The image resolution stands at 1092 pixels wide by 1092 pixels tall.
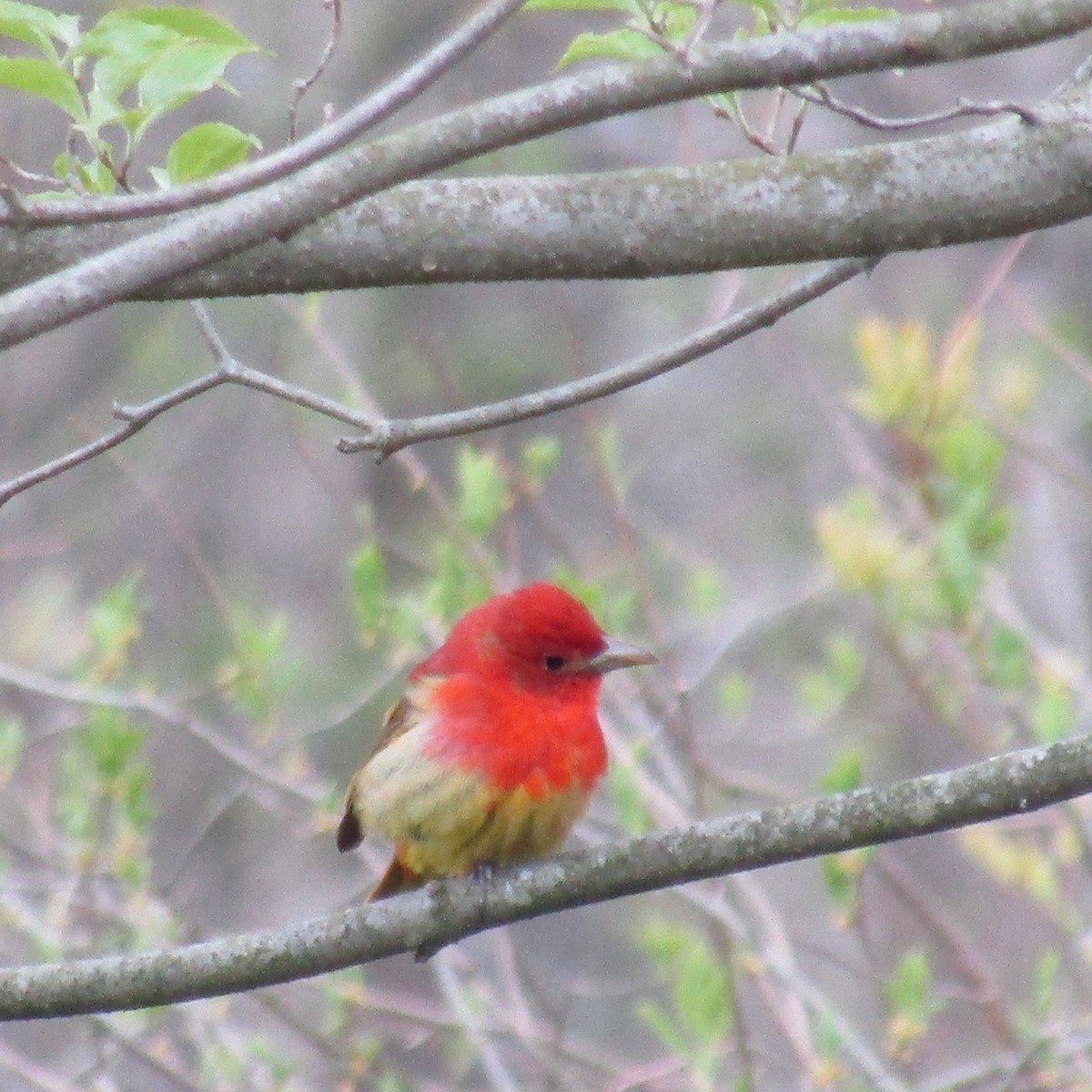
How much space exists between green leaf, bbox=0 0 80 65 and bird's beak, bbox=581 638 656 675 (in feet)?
6.93

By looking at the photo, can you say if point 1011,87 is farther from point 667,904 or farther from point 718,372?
point 667,904

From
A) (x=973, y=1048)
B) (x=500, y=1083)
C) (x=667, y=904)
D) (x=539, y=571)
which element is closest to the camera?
(x=500, y=1083)

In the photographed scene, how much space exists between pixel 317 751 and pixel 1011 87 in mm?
4870

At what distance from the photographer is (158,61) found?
2.70 metres

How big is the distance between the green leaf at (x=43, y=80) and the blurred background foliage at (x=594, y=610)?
41.3 inches

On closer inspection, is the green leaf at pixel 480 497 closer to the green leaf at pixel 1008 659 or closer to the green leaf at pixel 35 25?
the green leaf at pixel 1008 659

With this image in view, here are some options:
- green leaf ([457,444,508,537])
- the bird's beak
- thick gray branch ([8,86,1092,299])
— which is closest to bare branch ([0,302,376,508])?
thick gray branch ([8,86,1092,299])

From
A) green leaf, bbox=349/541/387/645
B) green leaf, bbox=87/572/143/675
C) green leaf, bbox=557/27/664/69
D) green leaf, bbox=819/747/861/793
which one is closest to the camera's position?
green leaf, bbox=557/27/664/69

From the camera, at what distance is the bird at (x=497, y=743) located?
4188 mm

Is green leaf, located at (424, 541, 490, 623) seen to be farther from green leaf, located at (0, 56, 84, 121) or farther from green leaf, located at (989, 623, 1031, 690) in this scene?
green leaf, located at (0, 56, 84, 121)

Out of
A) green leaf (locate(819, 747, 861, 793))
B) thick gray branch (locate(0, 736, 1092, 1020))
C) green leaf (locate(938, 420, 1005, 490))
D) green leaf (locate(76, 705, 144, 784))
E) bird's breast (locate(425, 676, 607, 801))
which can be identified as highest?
thick gray branch (locate(0, 736, 1092, 1020))

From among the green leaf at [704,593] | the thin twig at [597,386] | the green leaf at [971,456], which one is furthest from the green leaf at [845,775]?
the thin twig at [597,386]

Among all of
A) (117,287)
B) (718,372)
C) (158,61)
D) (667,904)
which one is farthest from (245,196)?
(718,372)

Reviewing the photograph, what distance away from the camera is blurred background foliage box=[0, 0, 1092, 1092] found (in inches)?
203
